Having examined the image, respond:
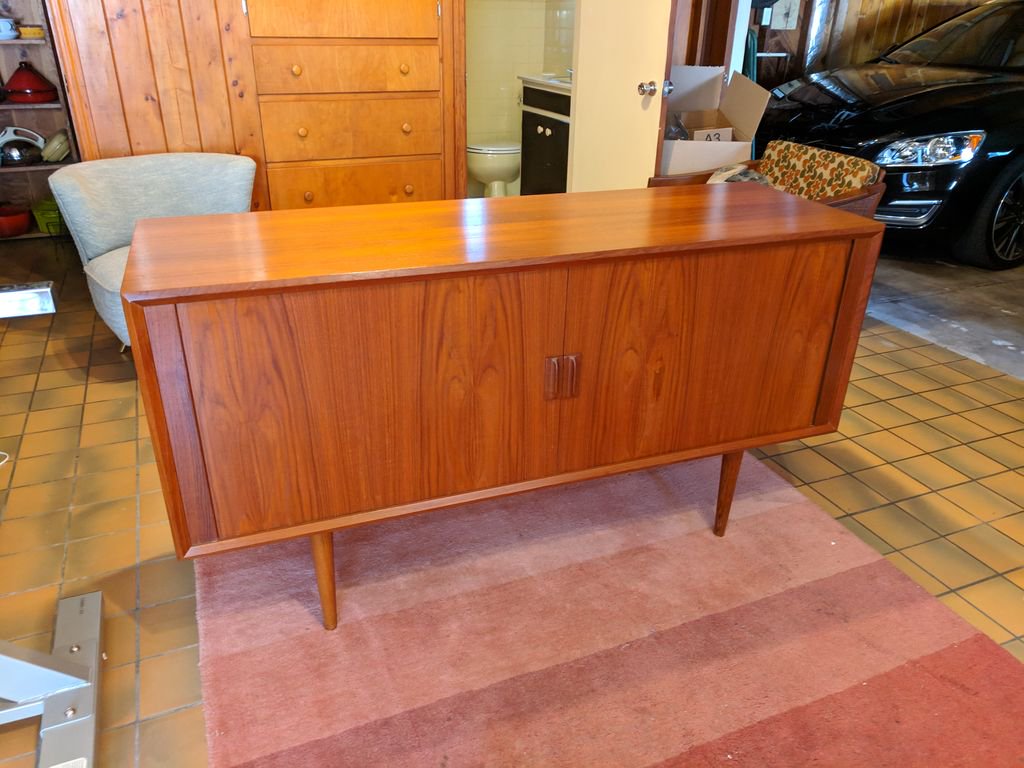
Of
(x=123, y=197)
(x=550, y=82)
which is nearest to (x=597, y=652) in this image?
(x=123, y=197)

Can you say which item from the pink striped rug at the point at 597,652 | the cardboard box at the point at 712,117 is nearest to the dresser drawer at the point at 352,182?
the cardboard box at the point at 712,117

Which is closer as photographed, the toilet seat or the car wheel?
the car wheel

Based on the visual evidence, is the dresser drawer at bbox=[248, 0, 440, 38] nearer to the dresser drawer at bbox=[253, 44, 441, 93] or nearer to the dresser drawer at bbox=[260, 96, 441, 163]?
the dresser drawer at bbox=[253, 44, 441, 93]

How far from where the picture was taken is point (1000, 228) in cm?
396

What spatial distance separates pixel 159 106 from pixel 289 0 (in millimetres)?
658

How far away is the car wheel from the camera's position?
3781mm

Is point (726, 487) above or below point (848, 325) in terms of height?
below

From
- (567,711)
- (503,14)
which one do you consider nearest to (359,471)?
(567,711)

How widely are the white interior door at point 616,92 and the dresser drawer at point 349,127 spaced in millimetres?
823

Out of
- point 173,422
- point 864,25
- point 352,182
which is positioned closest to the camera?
point 173,422

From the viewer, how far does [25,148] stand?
397 cm

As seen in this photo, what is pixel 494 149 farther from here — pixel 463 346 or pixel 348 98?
pixel 463 346

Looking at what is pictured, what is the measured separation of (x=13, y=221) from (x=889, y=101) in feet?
15.8

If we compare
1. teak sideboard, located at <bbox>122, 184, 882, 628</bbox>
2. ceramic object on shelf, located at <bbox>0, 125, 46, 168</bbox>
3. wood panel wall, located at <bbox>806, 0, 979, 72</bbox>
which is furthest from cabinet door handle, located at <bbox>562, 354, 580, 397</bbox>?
wood panel wall, located at <bbox>806, 0, 979, 72</bbox>
